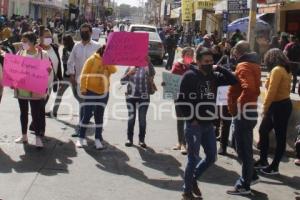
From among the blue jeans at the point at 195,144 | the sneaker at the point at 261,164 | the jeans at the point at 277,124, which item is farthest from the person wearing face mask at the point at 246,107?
the sneaker at the point at 261,164

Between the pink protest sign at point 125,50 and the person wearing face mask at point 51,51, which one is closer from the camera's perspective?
the pink protest sign at point 125,50

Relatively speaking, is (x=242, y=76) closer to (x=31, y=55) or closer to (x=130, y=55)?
(x=130, y=55)

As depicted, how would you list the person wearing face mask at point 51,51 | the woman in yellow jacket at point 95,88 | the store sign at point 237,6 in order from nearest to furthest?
the woman in yellow jacket at point 95,88 → the person wearing face mask at point 51,51 → the store sign at point 237,6

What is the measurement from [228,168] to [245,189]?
1.31 metres

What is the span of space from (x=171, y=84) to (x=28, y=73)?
2.02 m

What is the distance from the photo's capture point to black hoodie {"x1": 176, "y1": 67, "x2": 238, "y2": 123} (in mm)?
5965

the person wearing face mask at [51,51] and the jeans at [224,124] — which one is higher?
the person wearing face mask at [51,51]

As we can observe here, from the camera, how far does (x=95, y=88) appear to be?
8.34m

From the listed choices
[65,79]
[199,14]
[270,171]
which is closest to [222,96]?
[270,171]

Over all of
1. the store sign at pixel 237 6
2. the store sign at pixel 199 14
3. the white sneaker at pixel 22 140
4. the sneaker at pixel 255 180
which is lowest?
the sneaker at pixel 255 180

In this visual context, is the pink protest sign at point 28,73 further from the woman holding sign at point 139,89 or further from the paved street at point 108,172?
the woman holding sign at point 139,89

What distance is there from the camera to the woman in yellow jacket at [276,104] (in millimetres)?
7039

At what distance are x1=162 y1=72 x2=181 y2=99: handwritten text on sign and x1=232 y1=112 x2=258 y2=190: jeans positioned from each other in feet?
6.02

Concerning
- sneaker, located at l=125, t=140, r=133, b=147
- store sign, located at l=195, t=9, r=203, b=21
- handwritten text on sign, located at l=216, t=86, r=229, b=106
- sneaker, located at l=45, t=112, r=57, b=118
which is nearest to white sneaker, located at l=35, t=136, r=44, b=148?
sneaker, located at l=125, t=140, r=133, b=147
